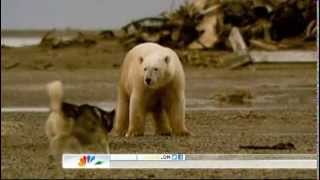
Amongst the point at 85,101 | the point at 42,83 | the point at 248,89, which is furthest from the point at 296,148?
the point at 42,83

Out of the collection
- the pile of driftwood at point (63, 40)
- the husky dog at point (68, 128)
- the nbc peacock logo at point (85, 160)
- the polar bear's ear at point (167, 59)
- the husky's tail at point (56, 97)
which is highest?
the pile of driftwood at point (63, 40)

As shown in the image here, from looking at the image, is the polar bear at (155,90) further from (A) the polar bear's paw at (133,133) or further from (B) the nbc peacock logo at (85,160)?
(B) the nbc peacock logo at (85,160)

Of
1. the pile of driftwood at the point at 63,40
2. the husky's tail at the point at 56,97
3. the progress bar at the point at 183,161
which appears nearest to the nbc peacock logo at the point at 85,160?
the progress bar at the point at 183,161

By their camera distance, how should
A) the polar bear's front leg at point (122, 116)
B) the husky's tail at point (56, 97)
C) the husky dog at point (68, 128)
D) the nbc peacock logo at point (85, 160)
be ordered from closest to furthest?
1. the nbc peacock logo at point (85, 160)
2. the husky dog at point (68, 128)
3. the husky's tail at point (56, 97)
4. the polar bear's front leg at point (122, 116)

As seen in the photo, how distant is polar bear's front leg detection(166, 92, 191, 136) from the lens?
9.61m

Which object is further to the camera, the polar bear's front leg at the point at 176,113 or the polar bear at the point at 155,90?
the polar bear's front leg at the point at 176,113

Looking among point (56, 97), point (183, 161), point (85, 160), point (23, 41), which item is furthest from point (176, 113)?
point (23, 41)

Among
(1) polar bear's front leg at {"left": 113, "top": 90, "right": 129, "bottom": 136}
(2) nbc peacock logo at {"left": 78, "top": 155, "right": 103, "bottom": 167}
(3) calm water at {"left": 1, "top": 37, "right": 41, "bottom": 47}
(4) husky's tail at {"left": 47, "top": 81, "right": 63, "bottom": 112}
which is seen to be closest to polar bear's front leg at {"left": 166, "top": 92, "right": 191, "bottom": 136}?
(1) polar bear's front leg at {"left": 113, "top": 90, "right": 129, "bottom": 136}

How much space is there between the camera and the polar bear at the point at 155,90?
9.48 metres

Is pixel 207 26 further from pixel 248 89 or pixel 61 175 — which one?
pixel 61 175

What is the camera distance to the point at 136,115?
965 cm

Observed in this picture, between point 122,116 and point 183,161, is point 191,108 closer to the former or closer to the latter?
point 122,116

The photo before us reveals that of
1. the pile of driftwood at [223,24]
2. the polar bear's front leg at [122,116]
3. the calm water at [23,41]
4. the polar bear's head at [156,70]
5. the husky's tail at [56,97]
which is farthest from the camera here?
the calm water at [23,41]

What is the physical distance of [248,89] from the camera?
15.2 m
